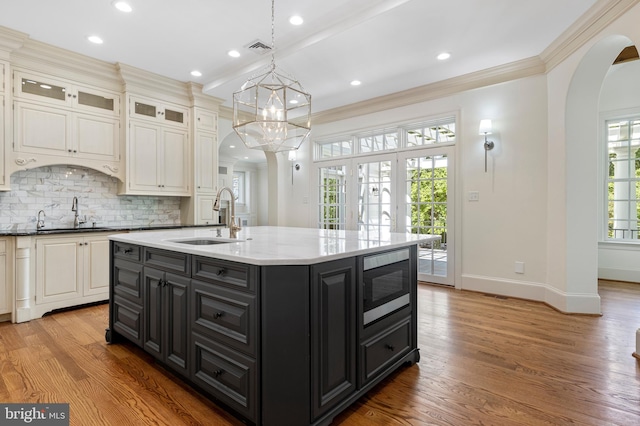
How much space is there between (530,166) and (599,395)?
264 cm

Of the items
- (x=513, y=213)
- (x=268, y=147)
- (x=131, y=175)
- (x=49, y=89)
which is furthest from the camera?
(x=131, y=175)

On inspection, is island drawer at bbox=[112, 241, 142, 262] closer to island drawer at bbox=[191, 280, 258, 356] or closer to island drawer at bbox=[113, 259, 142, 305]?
island drawer at bbox=[113, 259, 142, 305]

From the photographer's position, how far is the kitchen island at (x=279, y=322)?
146 cm

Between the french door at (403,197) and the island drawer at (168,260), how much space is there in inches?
96.0

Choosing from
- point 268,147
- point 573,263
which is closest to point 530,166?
point 573,263

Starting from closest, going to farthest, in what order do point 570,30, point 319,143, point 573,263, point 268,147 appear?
point 268,147
point 570,30
point 573,263
point 319,143

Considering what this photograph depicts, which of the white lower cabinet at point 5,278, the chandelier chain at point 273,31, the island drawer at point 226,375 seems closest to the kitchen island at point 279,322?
the island drawer at point 226,375

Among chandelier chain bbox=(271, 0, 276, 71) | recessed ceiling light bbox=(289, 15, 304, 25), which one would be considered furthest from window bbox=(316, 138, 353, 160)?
recessed ceiling light bbox=(289, 15, 304, 25)

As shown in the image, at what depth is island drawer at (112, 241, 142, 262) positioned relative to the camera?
7.59ft

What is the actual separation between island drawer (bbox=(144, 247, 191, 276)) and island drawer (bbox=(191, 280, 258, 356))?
13 cm

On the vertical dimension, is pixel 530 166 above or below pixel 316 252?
above

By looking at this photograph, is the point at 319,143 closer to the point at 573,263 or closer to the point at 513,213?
the point at 513,213

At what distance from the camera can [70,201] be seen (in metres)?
3.99

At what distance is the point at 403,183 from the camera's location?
4852 mm
